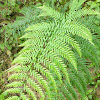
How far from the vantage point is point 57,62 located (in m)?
1.42

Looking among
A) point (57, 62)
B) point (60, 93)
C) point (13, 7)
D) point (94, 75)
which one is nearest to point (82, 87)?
point (60, 93)

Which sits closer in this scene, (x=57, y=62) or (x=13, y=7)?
(x=57, y=62)

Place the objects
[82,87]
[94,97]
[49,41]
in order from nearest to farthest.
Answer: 1. [49,41]
2. [82,87]
3. [94,97]

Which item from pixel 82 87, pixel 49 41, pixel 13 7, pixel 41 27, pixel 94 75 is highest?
pixel 13 7

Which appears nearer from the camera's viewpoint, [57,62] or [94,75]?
[57,62]

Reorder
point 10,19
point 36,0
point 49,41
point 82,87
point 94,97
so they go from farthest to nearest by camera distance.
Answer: point 10,19 → point 36,0 → point 94,97 → point 82,87 → point 49,41

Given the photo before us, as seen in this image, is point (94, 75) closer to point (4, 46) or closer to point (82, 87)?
point (82, 87)

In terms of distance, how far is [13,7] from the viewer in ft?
10.2

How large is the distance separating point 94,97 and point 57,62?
6.78ft

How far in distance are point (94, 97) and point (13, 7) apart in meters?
3.33

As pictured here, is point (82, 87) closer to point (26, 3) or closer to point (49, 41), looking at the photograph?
point (49, 41)

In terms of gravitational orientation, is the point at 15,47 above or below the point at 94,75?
above

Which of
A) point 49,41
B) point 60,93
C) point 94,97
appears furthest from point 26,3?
point 94,97

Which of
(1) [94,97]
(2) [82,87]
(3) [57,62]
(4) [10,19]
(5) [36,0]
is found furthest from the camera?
(4) [10,19]
